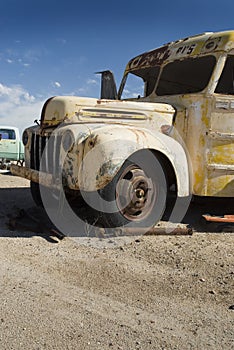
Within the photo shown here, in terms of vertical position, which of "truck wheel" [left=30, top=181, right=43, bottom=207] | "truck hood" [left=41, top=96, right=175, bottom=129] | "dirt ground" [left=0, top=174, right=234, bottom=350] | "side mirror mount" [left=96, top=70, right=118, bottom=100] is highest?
"side mirror mount" [left=96, top=70, right=118, bottom=100]

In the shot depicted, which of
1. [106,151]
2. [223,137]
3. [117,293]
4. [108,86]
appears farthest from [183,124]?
[117,293]

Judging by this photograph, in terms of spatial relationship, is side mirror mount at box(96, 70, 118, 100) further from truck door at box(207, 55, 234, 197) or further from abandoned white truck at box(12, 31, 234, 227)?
truck door at box(207, 55, 234, 197)

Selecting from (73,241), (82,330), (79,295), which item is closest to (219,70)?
(73,241)

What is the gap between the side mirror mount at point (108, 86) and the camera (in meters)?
6.92

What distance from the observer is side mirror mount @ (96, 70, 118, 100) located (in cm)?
692

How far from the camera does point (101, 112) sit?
5035 mm

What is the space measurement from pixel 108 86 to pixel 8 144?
974cm

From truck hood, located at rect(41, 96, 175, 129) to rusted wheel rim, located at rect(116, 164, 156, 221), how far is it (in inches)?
26.1

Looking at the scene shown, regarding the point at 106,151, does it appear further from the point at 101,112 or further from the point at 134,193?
the point at 101,112

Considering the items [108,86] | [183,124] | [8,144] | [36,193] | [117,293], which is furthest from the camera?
[8,144]

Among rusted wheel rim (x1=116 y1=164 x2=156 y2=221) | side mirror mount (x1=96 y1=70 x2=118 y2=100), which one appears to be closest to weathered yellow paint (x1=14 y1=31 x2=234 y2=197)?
rusted wheel rim (x1=116 y1=164 x2=156 y2=221)

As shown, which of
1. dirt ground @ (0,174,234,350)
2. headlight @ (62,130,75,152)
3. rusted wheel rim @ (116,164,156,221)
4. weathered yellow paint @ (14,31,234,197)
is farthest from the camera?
weathered yellow paint @ (14,31,234,197)

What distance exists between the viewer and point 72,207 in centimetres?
Answer: 545

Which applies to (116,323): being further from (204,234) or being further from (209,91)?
(209,91)
